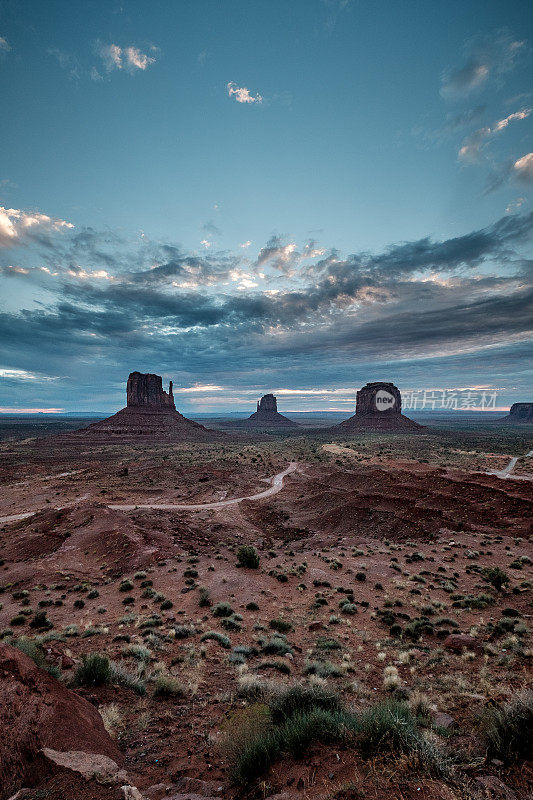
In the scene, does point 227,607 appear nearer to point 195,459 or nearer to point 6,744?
point 6,744

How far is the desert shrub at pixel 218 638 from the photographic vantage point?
1039cm

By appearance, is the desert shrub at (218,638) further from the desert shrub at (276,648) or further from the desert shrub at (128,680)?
the desert shrub at (128,680)

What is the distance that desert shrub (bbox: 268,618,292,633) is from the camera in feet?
38.9

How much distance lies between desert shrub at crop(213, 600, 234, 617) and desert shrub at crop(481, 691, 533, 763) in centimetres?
1041

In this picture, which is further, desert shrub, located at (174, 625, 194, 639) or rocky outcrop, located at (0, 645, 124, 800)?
desert shrub, located at (174, 625, 194, 639)

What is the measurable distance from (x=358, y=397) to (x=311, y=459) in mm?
97723

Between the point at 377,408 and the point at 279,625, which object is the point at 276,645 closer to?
the point at 279,625

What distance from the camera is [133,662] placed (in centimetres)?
885

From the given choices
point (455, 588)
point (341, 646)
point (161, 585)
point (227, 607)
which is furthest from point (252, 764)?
point (455, 588)

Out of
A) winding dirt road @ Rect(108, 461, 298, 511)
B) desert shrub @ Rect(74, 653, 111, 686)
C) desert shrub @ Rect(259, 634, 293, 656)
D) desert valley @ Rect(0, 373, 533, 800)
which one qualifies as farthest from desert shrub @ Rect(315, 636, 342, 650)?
winding dirt road @ Rect(108, 461, 298, 511)

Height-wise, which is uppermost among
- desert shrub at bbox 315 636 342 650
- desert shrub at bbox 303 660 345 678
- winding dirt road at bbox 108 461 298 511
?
desert shrub at bbox 303 660 345 678

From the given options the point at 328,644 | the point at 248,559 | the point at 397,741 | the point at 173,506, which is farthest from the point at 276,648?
the point at 173,506

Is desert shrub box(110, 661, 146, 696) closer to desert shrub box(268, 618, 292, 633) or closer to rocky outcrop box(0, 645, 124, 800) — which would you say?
rocky outcrop box(0, 645, 124, 800)

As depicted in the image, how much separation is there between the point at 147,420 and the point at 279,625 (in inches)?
4538
